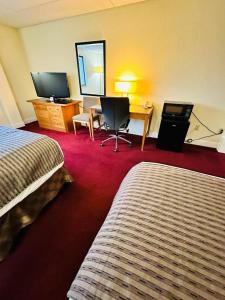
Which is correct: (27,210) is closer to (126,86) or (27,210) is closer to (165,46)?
(126,86)

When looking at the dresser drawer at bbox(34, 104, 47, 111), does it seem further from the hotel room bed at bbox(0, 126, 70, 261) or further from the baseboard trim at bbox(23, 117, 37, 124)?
the hotel room bed at bbox(0, 126, 70, 261)

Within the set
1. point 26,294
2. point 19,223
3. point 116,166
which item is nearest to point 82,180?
point 116,166

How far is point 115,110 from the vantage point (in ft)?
8.01

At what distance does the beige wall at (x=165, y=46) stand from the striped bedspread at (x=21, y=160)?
7.07 ft

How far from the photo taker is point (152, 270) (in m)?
0.57

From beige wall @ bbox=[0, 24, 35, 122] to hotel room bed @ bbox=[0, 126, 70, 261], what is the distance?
101 inches

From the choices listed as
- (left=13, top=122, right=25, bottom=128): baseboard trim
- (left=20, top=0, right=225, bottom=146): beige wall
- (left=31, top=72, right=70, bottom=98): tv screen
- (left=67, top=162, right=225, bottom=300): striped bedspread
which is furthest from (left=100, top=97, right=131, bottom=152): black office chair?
(left=13, top=122, right=25, bottom=128): baseboard trim

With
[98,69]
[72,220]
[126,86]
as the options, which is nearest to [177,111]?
[126,86]

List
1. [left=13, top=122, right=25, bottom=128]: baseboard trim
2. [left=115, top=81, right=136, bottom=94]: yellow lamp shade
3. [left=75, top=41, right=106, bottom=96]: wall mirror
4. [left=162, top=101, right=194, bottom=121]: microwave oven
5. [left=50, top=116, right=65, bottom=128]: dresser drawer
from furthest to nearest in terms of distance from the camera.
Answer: [left=13, top=122, right=25, bottom=128]: baseboard trim < [left=50, top=116, right=65, bottom=128]: dresser drawer < [left=75, top=41, right=106, bottom=96]: wall mirror < [left=115, top=81, right=136, bottom=94]: yellow lamp shade < [left=162, top=101, right=194, bottom=121]: microwave oven

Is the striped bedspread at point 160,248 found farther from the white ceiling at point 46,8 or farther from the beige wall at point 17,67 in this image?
the beige wall at point 17,67

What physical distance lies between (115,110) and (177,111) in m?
1.10

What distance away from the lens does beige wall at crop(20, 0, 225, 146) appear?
2232 millimetres

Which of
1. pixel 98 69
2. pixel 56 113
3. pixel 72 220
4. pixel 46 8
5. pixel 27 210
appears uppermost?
pixel 46 8

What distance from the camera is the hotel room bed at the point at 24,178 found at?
1.23 meters
